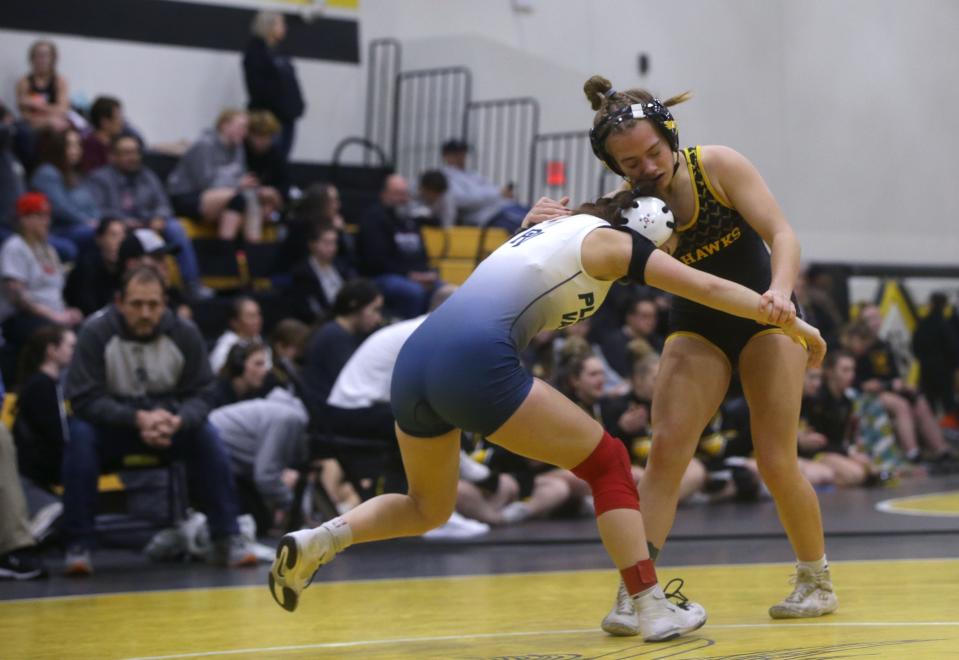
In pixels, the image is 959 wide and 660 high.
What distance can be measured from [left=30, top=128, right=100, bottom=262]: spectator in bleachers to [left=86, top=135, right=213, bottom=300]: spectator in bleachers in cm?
17

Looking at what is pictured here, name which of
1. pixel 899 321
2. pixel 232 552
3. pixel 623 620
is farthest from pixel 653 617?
pixel 899 321

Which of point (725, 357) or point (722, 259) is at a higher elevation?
point (722, 259)

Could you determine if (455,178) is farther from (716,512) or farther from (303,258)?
(716,512)

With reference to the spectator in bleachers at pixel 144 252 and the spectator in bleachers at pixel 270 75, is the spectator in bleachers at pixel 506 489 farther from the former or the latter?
the spectator in bleachers at pixel 270 75

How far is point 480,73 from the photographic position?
14445mm

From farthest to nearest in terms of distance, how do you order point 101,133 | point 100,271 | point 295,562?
point 101,133, point 100,271, point 295,562

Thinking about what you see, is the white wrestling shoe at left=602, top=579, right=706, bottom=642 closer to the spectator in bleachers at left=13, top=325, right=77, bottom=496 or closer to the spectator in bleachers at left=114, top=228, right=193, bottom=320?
the spectator in bleachers at left=13, top=325, right=77, bottom=496

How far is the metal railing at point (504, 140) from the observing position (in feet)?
47.4

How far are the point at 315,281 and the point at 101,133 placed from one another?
197cm

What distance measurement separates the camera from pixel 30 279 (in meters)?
8.99

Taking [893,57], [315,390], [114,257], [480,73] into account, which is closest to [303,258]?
[114,257]

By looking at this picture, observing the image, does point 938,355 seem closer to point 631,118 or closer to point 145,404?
point 145,404

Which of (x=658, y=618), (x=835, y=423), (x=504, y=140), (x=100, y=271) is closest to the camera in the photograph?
(x=658, y=618)

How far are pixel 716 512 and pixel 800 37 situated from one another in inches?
333
